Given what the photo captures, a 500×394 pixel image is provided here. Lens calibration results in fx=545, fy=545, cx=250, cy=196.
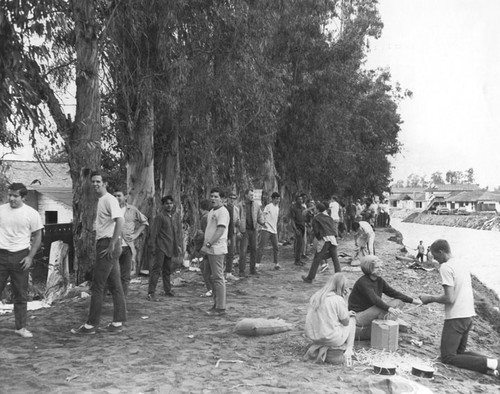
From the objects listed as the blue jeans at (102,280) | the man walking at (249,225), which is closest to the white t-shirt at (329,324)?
the blue jeans at (102,280)

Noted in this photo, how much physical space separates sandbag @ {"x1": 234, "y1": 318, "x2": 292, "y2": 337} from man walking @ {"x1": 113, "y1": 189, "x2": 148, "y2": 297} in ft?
6.50

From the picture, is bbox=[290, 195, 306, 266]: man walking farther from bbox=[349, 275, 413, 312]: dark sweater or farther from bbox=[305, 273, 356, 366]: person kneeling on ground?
bbox=[305, 273, 356, 366]: person kneeling on ground

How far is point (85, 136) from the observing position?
9.95 metres

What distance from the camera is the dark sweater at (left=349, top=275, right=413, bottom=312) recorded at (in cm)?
678

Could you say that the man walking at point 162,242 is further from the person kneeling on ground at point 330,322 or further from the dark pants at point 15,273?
the person kneeling on ground at point 330,322

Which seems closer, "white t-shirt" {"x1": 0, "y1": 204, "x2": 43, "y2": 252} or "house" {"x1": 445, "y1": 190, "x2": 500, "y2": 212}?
"white t-shirt" {"x1": 0, "y1": 204, "x2": 43, "y2": 252}

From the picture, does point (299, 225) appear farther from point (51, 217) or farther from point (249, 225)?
point (51, 217)

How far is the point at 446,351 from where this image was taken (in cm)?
646

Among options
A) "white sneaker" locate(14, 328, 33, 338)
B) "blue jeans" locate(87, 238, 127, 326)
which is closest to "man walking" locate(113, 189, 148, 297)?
"blue jeans" locate(87, 238, 127, 326)

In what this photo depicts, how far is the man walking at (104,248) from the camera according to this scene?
661 cm

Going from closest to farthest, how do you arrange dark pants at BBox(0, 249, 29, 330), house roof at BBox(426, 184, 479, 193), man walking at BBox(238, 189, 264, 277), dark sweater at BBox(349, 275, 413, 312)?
dark pants at BBox(0, 249, 29, 330) < dark sweater at BBox(349, 275, 413, 312) < man walking at BBox(238, 189, 264, 277) < house roof at BBox(426, 184, 479, 193)

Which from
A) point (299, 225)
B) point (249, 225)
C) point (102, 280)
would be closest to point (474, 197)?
point (299, 225)

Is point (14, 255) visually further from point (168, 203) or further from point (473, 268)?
point (473, 268)

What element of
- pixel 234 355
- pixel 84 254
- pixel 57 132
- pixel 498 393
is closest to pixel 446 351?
pixel 498 393
